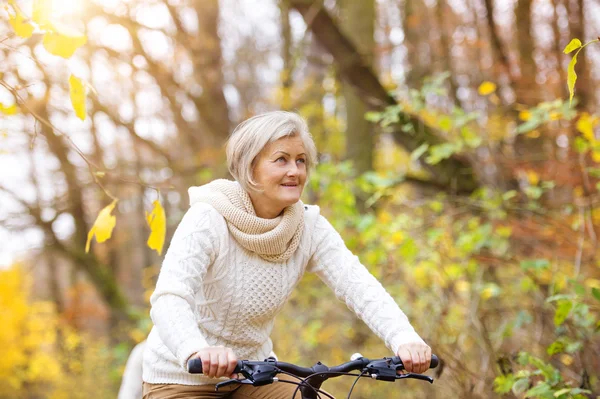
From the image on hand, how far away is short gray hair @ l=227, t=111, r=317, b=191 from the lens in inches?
101

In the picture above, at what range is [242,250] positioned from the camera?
2.58m

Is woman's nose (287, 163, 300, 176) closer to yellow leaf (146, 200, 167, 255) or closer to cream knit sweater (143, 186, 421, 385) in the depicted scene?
cream knit sweater (143, 186, 421, 385)

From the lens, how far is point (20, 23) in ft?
7.68

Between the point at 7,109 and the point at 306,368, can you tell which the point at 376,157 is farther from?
the point at 306,368

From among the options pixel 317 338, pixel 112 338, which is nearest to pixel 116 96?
pixel 112 338

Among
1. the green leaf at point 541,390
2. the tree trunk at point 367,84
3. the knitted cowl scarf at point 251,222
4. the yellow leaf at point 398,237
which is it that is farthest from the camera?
the tree trunk at point 367,84

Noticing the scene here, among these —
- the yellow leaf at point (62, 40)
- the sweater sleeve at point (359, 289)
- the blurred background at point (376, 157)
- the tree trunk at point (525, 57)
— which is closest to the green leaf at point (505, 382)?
the blurred background at point (376, 157)

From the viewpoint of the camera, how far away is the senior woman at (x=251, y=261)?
8.11 ft

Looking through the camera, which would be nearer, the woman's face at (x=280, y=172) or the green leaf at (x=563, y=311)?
the woman's face at (x=280, y=172)

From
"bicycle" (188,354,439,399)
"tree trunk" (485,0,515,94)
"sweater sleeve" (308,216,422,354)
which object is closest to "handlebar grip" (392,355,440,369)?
"bicycle" (188,354,439,399)

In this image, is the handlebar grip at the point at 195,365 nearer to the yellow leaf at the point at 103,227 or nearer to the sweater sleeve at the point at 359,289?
the sweater sleeve at the point at 359,289

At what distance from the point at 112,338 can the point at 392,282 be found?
9494 mm

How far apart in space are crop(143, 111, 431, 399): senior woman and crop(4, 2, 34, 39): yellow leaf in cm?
85

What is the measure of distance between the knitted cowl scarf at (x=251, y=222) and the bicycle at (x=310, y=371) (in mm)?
546
